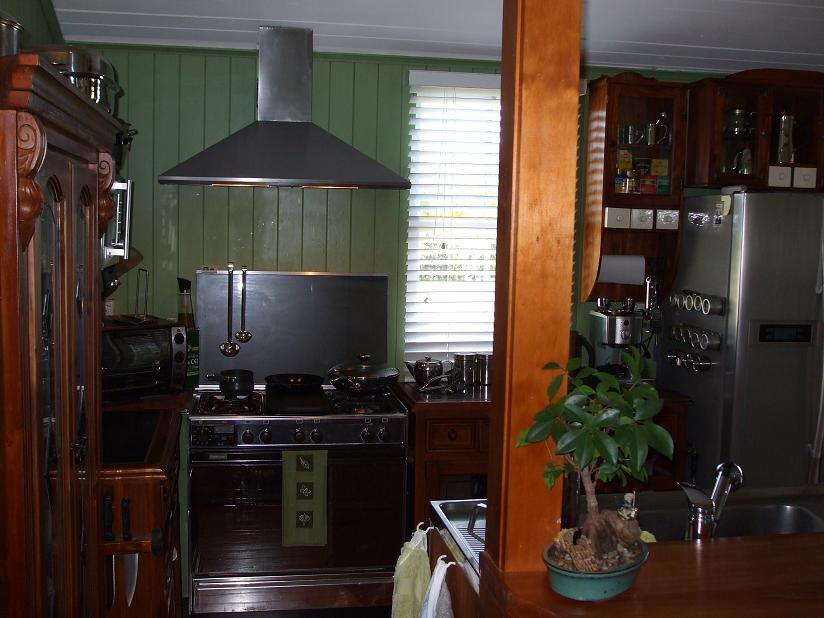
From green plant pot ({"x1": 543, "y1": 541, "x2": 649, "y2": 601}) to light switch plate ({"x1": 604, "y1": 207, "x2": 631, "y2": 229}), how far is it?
2832 mm

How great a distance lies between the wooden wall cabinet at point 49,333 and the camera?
1436 mm

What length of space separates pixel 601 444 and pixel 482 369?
276 centimetres

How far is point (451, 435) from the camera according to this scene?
3809 mm

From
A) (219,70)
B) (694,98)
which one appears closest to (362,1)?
(219,70)

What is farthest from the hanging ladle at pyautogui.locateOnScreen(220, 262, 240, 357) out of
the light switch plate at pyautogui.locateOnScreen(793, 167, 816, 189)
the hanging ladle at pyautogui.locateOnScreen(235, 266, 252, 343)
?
the light switch plate at pyautogui.locateOnScreen(793, 167, 816, 189)

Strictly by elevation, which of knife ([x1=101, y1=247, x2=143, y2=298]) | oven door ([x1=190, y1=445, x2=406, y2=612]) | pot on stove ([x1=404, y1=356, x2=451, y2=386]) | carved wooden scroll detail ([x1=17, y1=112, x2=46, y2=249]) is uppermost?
carved wooden scroll detail ([x1=17, y1=112, x2=46, y2=249])

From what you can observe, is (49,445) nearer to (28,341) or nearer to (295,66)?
(28,341)

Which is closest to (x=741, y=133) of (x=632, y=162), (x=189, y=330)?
(x=632, y=162)

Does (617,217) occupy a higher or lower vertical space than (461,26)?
lower

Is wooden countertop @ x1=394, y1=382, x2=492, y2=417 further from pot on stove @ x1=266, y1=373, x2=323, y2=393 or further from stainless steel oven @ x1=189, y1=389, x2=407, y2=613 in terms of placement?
pot on stove @ x1=266, y1=373, x2=323, y2=393

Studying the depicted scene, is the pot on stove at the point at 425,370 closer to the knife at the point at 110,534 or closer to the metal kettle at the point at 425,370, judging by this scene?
the metal kettle at the point at 425,370

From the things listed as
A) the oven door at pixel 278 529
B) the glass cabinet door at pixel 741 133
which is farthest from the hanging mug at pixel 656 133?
the oven door at pixel 278 529

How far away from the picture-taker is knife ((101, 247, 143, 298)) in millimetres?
3449

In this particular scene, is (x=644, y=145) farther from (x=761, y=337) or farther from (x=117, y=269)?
(x=117, y=269)
